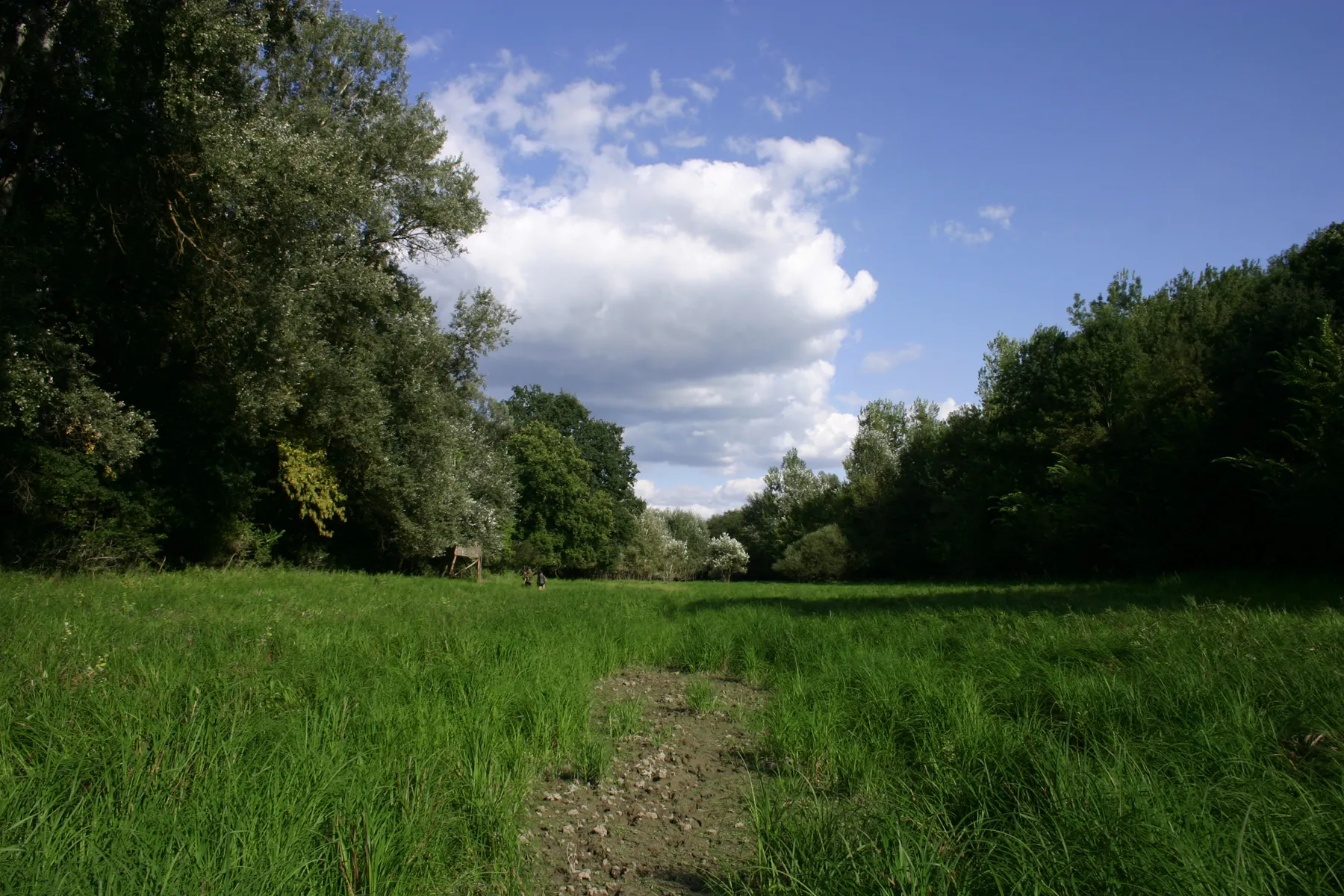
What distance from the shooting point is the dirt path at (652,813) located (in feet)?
12.2

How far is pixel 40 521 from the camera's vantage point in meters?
15.6

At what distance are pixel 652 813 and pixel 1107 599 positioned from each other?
46.7ft

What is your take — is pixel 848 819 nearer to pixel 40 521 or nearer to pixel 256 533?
pixel 40 521

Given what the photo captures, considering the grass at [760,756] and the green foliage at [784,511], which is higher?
the green foliage at [784,511]

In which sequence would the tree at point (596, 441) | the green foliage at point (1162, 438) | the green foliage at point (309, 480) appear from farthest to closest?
the tree at point (596, 441) < the green foliage at point (309, 480) < the green foliage at point (1162, 438)

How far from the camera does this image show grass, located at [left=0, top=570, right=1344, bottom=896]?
9.28 ft

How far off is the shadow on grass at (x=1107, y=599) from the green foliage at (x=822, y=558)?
32236 millimetres

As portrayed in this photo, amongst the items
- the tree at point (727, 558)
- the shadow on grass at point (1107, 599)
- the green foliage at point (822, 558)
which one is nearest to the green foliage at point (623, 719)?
the shadow on grass at point (1107, 599)

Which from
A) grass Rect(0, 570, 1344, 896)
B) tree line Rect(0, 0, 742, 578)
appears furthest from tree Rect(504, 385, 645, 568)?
grass Rect(0, 570, 1344, 896)

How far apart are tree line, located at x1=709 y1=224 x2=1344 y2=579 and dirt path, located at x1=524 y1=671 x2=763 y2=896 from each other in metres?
17.0

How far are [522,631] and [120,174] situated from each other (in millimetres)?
12124

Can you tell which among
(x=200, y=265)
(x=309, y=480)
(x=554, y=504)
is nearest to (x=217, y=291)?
(x=200, y=265)

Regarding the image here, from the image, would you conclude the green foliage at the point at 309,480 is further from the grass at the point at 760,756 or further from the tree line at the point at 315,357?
the grass at the point at 760,756

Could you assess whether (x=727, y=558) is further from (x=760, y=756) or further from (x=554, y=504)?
(x=760, y=756)
